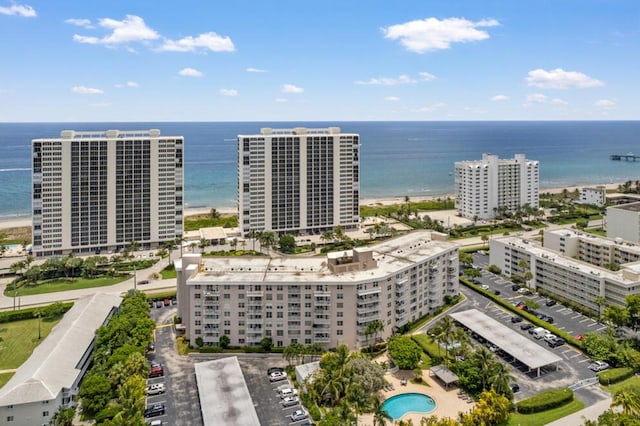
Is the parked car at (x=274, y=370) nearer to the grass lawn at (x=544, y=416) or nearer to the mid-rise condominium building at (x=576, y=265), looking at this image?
the grass lawn at (x=544, y=416)

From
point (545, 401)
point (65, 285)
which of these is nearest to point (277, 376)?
point (545, 401)

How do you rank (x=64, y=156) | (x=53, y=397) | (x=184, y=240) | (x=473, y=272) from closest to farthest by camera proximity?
(x=53, y=397) → (x=473, y=272) → (x=64, y=156) → (x=184, y=240)

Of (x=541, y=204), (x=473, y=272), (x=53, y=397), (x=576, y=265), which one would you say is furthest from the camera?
(x=541, y=204)

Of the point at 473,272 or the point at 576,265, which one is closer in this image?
the point at 576,265

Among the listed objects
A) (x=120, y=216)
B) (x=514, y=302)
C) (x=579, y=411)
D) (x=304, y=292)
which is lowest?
(x=579, y=411)

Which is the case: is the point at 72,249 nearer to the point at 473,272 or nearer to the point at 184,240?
the point at 184,240

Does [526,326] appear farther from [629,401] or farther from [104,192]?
[104,192]

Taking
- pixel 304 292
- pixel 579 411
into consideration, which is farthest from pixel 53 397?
pixel 579 411
